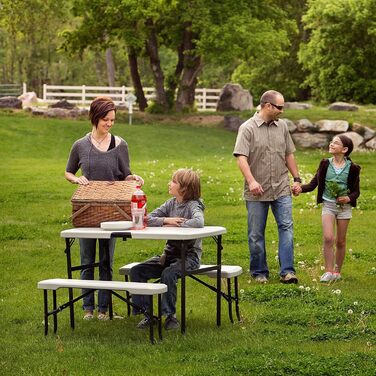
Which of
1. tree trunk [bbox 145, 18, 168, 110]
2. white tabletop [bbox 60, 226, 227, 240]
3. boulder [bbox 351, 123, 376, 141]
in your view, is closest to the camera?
white tabletop [bbox 60, 226, 227, 240]

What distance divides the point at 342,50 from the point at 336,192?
3571 cm

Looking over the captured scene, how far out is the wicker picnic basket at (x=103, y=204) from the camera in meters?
9.71

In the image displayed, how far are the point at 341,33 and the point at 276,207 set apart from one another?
34.3 m

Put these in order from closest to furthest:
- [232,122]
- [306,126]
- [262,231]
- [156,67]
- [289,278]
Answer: [289,278] → [262,231] → [306,126] → [232,122] → [156,67]

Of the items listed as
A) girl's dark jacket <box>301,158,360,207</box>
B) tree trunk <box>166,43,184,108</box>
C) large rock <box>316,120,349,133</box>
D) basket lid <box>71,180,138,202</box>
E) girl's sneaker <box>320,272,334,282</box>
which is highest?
basket lid <box>71,180,138,202</box>

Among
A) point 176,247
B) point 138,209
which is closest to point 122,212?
point 138,209

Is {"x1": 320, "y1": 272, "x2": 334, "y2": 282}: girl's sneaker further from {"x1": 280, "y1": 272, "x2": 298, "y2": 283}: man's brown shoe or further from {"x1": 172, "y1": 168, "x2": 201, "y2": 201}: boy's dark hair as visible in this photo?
{"x1": 172, "y1": 168, "x2": 201, "y2": 201}: boy's dark hair

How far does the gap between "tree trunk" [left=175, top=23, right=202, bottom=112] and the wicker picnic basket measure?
36.0 meters

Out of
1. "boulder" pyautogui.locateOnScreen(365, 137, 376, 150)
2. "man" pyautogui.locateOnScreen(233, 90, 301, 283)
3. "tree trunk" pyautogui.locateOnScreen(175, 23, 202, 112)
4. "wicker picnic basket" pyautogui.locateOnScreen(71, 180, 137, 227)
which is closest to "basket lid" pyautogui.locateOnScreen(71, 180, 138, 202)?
"wicker picnic basket" pyautogui.locateOnScreen(71, 180, 137, 227)

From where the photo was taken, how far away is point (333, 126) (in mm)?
38844

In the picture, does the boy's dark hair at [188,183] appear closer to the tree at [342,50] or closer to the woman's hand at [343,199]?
the woman's hand at [343,199]

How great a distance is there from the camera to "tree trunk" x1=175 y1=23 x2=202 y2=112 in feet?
151

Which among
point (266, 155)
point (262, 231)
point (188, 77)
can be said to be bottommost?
point (188, 77)

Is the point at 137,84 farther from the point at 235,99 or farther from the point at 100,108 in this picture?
the point at 100,108
